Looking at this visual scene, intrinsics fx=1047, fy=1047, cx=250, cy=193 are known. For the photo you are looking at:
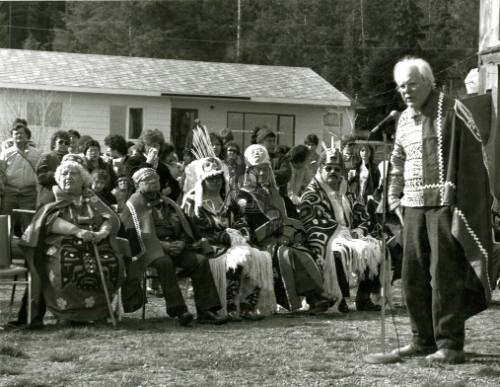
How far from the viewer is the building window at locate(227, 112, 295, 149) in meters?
28.5

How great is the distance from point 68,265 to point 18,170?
302 centimetres

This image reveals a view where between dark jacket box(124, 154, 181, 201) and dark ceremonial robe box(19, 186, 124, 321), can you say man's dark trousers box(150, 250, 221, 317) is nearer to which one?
dark ceremonial robe box(19, 186, 124, 321)

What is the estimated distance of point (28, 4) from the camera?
2398 inches

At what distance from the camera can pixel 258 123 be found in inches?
1142

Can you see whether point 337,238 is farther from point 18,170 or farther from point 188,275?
point 18,170

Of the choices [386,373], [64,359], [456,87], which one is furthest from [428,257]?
[456,87]

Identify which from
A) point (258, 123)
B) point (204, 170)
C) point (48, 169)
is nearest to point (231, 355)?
point (204, 170)

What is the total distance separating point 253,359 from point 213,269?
2139 mm

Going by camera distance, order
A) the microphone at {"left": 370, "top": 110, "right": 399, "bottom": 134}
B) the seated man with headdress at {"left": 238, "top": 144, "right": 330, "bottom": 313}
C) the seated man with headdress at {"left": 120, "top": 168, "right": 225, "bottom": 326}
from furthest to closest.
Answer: the seated man with headdress at {"left": 238, "top": 144, "right": 330, "bottom": 313} < the seated man with headdress at {"left": 120, "top": 168, "right": 225, "bottom": 326} < the microphone at {"left": 370, "top": 110, "right": 399, "bottom": 134}

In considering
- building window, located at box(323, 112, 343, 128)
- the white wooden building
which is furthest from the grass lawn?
building window, located at box(323, 112, 343, 128)

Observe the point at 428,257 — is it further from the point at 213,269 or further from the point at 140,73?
the point at 140,73

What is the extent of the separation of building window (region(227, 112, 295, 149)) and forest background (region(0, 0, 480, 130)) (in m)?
15.9

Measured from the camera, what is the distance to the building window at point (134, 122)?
27406 millimetres

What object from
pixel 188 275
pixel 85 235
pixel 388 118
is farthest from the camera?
pixel 188 275
